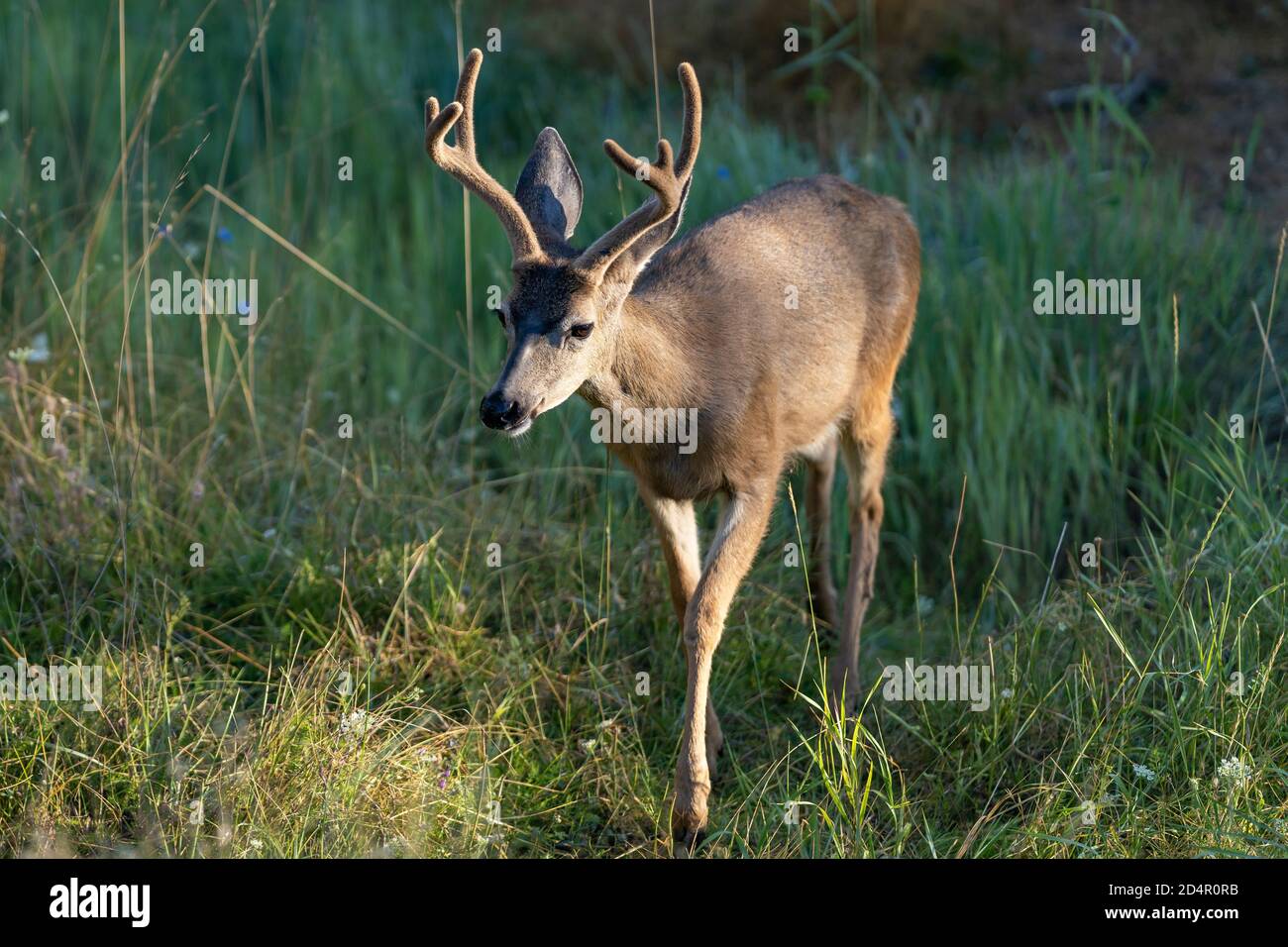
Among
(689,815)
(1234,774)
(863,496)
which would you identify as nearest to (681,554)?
(689,815)

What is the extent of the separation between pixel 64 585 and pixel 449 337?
232 cm

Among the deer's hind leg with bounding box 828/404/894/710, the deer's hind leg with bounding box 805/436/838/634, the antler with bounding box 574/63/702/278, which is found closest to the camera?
the antler with bounding box 574/63/702/278

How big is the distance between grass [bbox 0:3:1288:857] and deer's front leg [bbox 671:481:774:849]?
0.12 metres

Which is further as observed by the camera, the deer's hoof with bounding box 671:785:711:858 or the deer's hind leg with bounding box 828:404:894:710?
the deer's hind leg with bounding box 828:404:894:710

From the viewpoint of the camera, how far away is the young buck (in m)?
4.52

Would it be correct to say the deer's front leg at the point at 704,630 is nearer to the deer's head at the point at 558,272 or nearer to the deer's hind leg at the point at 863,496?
the deer's head at the point at 558,272

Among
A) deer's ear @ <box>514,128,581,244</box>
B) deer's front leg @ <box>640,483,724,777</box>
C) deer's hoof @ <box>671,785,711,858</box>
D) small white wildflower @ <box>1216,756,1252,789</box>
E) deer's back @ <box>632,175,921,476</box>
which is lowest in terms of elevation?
deer's hoof @ <box>671,785,711,858</box>

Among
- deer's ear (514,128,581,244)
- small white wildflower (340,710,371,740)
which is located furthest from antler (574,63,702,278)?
small white wildflower (340,710,371,740)

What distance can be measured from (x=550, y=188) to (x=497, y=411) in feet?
3.53

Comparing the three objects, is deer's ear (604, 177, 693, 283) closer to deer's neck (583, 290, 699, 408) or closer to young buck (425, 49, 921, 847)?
young buck (425, 49, 921, 847)

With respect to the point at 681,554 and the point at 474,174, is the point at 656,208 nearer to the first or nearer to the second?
the point at 474,174

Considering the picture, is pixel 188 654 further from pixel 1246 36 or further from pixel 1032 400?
pixel 1246 36

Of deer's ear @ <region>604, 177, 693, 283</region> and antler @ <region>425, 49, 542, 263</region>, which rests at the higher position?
antler @ <region>425, 49, 542, 263</region>

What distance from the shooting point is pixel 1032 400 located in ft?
20.4
